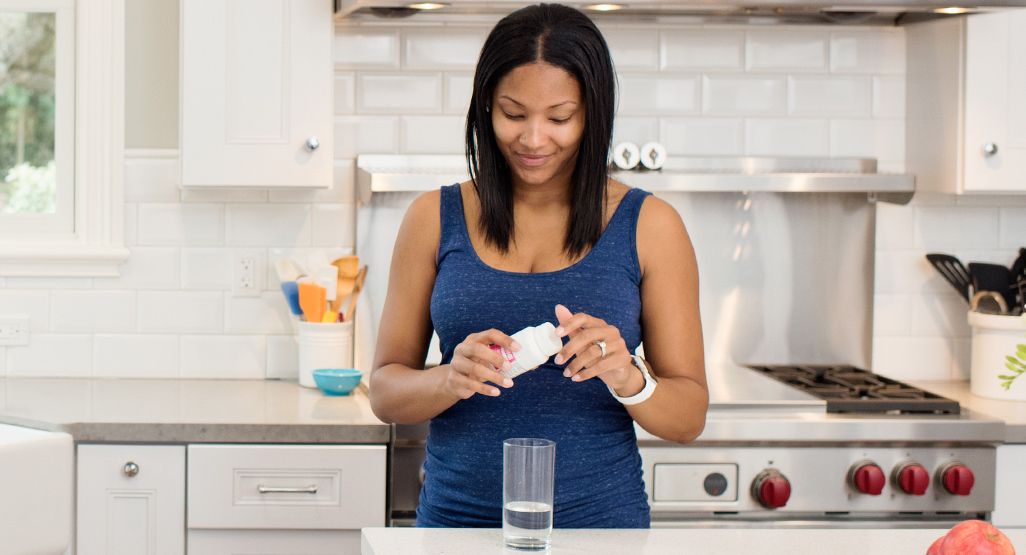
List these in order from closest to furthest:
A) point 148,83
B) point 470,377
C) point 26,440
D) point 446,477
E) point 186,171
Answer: point 470,377 → point 446,477 → point 26,440 → point 186,171 → point 148,83

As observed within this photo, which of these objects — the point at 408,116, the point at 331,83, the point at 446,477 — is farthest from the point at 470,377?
the point at 408,116

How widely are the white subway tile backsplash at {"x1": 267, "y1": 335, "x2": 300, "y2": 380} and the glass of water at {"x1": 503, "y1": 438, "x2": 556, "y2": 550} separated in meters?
1.68

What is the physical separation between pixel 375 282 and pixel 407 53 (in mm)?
649

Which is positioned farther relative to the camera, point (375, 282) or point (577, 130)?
point (375, 282)

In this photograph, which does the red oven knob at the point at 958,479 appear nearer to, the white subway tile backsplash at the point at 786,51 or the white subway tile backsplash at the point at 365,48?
the white subway tile backsplash at the point at 786,51

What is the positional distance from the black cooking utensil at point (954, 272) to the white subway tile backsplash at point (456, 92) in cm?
140

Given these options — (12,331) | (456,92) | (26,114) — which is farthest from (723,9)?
(12,331)

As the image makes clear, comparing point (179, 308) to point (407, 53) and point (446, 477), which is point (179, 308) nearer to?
point (407, 53)

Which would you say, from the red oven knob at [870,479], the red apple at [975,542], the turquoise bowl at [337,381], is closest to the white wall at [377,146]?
the turquoise bowl at [337,381]

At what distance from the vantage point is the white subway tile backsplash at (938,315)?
9.00 feet

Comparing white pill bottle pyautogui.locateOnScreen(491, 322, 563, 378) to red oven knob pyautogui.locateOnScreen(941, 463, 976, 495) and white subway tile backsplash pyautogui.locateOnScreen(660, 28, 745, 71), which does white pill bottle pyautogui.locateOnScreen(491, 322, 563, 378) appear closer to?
red oven knob pyautogui.locateOnScreen(941, 463, 976, 495)

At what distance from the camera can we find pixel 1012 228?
2736mm

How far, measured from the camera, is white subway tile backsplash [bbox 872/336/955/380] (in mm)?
2734

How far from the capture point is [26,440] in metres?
1.93
